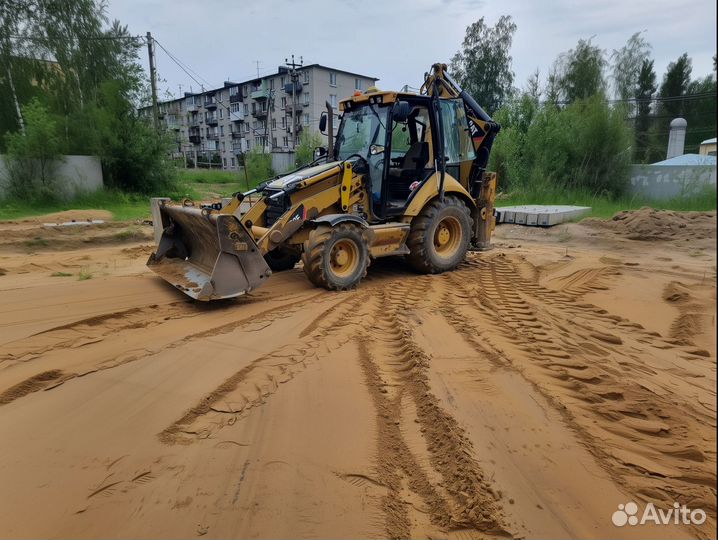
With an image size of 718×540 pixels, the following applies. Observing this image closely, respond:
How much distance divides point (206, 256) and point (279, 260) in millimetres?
1343

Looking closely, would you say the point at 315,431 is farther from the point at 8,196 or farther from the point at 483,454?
the point at 8,196

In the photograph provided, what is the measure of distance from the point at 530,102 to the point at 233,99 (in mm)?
59047

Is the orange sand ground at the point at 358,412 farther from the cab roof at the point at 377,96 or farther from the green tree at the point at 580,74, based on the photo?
the green tree at the point at 580,74

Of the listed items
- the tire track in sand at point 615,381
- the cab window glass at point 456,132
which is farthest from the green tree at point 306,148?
the tire track in sand at point 615,381

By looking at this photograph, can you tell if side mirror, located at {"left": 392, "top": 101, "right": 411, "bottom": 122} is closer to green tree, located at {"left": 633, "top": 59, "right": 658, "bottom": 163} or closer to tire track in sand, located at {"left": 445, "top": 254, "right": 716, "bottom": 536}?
tire track in sand, located at {"left": 445, "top": 254, "right": 716, "bottom": 536}

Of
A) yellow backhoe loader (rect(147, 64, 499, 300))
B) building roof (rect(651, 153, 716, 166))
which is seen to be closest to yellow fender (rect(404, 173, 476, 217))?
yellow backhoe loader (rect(147, 64, 499, 300))

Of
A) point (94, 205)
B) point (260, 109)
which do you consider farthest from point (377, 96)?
point (260, 109)

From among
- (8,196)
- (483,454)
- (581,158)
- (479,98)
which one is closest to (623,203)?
(581,158)

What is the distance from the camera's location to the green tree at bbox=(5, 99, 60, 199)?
14.8 meters

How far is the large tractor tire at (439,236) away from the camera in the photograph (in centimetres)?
720

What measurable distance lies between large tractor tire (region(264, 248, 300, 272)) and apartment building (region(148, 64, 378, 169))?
42140mm

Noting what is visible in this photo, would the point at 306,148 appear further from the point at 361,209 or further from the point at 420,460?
the point at 420,460

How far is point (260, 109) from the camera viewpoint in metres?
66.5

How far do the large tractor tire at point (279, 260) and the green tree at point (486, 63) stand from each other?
33.7 meters
